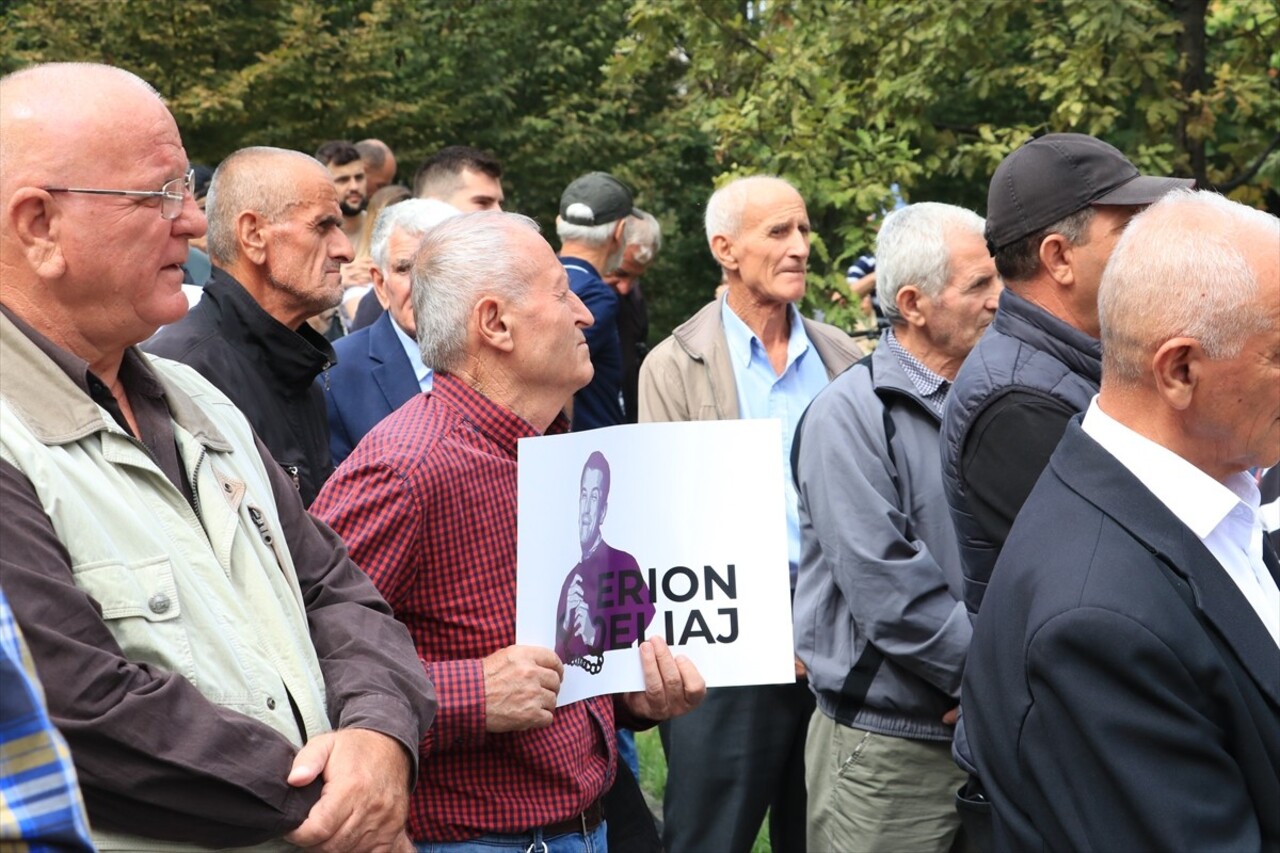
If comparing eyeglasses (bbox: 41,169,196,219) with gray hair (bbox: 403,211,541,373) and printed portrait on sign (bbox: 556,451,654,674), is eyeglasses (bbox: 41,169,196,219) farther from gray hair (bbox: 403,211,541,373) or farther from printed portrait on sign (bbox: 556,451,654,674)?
printed portrait on sign (bbox: 556,451,654,674)

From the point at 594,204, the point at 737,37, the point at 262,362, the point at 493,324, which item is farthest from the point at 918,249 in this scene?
the point at 737,37

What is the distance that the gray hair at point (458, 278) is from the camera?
11.3ft

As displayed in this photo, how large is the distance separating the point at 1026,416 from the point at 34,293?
2.12 metres

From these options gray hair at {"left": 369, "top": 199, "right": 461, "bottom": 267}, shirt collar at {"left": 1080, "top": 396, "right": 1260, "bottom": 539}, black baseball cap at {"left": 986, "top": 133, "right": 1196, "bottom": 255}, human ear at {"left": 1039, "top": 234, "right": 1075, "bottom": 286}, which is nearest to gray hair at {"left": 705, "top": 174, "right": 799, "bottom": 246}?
gray hair at {"left": 369, "top": 199, "right": 461, "bottom": 267}

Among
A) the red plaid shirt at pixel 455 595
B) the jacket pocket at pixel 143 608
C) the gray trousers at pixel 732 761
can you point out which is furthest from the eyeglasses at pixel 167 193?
the gray trousers at pixel 732 761

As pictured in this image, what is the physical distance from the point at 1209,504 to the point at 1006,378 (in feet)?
3.60

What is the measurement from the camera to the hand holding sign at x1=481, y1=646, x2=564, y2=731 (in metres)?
3.10

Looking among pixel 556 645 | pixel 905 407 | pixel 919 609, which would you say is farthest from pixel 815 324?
pixel 556 645

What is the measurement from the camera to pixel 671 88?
68.5 feet

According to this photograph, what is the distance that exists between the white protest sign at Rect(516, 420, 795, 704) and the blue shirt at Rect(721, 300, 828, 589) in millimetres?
2108

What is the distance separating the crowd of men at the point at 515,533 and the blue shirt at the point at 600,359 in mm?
1958

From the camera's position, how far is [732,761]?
5262 millimetres

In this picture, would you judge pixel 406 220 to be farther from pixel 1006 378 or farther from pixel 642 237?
pixel 642 237

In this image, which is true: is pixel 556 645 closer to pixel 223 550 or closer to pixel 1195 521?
pixel 223 550
